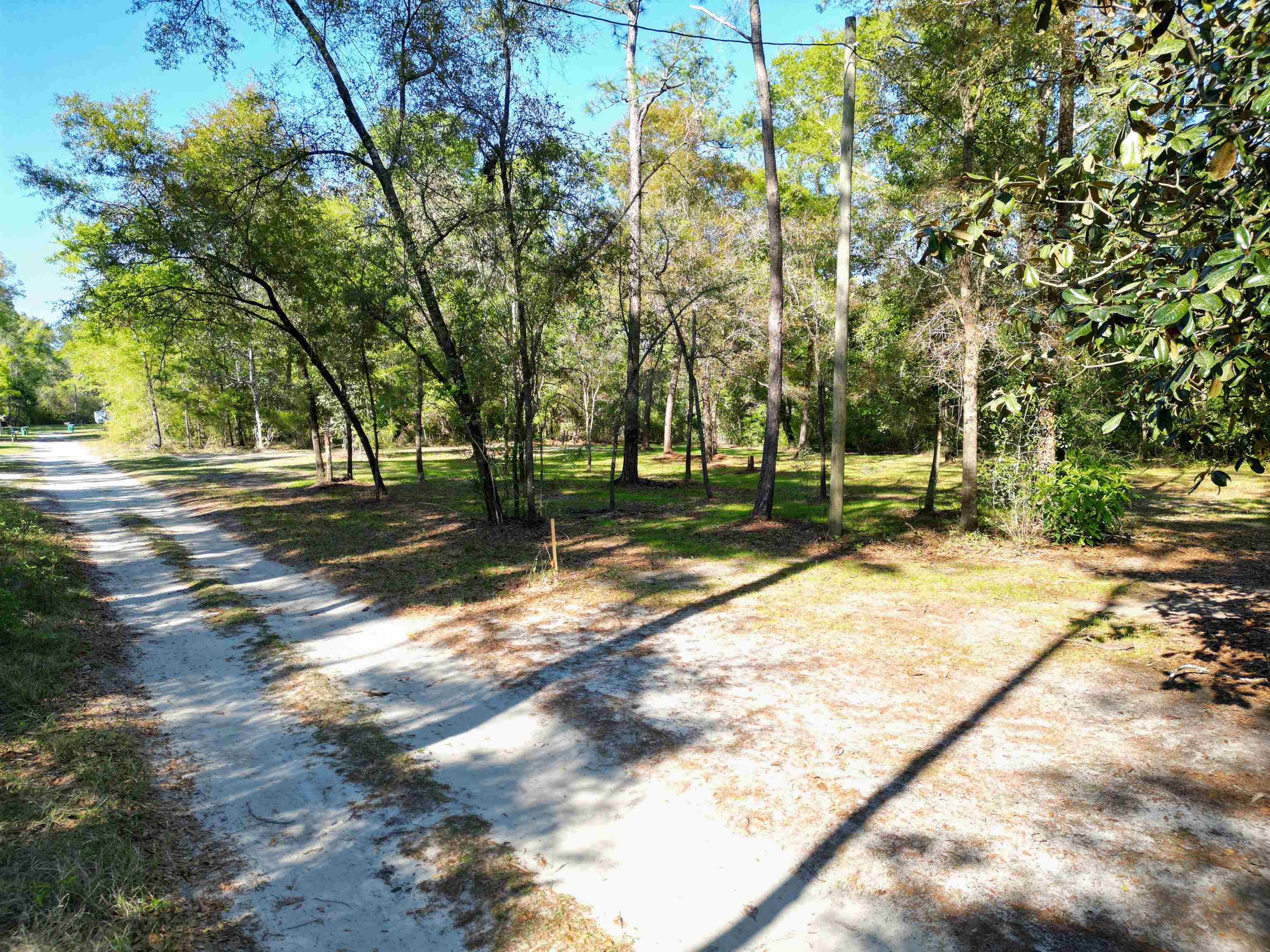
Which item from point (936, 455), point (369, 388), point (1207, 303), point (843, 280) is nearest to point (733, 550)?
point (843, 280)

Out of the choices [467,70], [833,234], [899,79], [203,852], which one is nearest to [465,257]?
[467,70]

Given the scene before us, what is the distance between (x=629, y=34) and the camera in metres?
16.9

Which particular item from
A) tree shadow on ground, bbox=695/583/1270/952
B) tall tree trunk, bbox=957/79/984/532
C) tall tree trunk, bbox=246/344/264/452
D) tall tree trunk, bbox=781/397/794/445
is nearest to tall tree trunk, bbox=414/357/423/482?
tall tree trunk, bbox=246/344/264/452

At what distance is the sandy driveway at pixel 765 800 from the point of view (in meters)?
2.89

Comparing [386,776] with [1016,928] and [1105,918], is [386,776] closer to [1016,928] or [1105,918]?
[1016,928]

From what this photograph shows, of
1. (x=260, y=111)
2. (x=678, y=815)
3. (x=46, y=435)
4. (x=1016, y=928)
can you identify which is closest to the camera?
(x=1016, y=928)

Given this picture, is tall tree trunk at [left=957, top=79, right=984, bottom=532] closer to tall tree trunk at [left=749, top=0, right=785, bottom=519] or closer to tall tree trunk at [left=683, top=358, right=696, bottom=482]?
tall tree trunk at [left=749, top=0, right=785, bottom=519]

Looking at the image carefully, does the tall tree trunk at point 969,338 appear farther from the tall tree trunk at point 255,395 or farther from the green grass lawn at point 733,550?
the tall tree trunk at point 255,395

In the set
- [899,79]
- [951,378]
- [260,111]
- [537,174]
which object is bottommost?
[951,378]

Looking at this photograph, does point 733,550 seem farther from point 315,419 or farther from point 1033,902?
point 315,419

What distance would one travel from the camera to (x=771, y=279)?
39.3 ft

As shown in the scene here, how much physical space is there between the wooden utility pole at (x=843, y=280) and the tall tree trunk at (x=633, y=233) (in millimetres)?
6036

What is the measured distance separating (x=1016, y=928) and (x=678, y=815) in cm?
164

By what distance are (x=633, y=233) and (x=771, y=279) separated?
21.5ft
